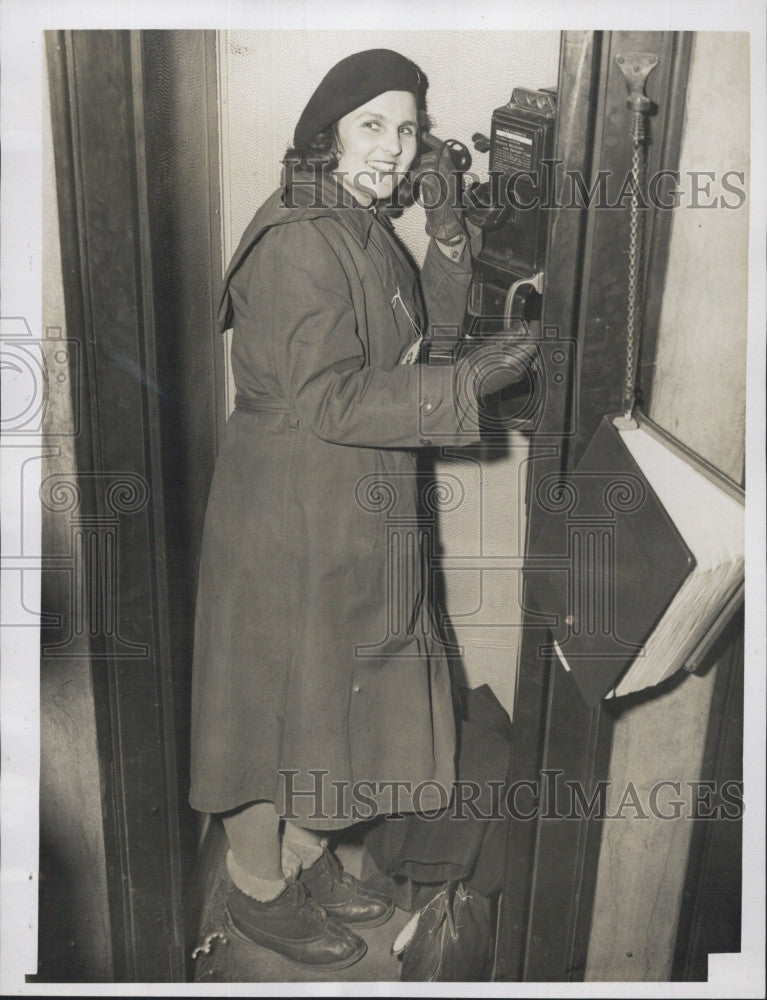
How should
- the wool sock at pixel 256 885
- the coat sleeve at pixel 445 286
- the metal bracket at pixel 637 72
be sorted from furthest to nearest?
1. the wool sock at pixel 256 885
2. the coat sleeve at pixel 445 286
3. the metal bracket at pixel 637 72

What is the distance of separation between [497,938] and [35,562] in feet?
3.62

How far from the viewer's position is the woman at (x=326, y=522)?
1821 millimetres

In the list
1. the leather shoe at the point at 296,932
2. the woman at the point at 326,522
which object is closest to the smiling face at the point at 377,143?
the woman at the point at 326,522

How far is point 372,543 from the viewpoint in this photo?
6.23ft

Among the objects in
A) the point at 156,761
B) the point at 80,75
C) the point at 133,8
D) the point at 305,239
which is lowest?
the point at 156,761

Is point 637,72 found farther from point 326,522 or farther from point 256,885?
point 256,885

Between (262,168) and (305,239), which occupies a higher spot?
Answer: (262,168)

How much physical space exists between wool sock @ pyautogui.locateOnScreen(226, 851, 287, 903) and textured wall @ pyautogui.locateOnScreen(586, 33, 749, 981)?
0.60m

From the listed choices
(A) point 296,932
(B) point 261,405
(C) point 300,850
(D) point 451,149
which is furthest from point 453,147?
(A) point 296,932

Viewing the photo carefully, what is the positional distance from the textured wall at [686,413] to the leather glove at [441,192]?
14.8 inches

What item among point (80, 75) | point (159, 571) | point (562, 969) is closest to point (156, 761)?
point (159, 571)

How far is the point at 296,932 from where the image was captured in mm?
2023

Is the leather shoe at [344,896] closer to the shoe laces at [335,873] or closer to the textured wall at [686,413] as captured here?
the shoe laces at [335,873]

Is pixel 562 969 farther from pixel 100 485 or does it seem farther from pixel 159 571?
pixel 100 485
